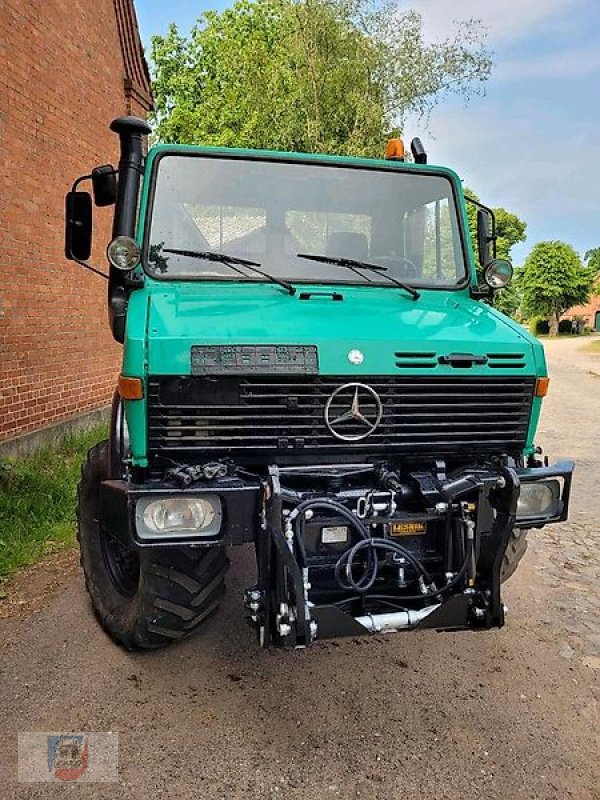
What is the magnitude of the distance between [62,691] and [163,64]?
31.0 m

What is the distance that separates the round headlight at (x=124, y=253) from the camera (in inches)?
138

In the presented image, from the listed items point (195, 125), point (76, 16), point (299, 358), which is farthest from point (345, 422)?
point (195, 125)

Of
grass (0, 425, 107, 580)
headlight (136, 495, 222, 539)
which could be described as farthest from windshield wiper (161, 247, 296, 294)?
grass (0, 425, 107, 580)

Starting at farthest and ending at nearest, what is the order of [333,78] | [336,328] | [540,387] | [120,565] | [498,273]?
[333,78]
[498,273]
[120,565]
[540,387]
[336,328]

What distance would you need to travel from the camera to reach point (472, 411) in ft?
10.6

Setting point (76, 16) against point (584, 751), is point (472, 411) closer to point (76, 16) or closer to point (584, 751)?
point (584, 751)

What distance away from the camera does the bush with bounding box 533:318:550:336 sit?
6262 centimetres

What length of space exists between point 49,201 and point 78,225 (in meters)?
4.51

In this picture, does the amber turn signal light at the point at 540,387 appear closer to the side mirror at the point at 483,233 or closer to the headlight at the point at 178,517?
the side mirror at the point at 483,233

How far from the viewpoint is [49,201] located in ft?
26.1

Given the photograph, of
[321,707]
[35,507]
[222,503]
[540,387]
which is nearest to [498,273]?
[540,387]

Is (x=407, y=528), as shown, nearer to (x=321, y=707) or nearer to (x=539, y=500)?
(x=539, y=500)

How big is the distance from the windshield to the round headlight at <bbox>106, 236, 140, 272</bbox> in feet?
0.44

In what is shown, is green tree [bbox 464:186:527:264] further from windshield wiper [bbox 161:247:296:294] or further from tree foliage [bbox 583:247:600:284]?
windshield wiper [bbox 161:247:296:294]
